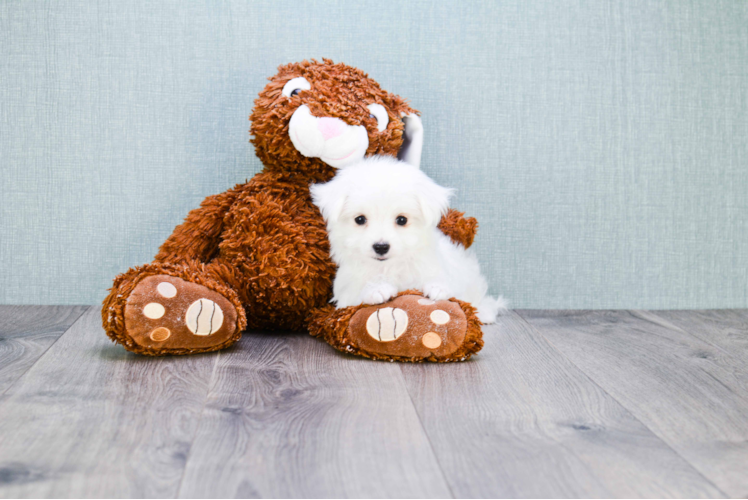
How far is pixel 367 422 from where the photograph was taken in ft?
2.69

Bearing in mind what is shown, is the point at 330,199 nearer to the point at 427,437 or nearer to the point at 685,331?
the point at 427,437

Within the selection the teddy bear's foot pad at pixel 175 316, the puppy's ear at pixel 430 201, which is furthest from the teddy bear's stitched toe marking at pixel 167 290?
the puppy's ear at pixel 430 201

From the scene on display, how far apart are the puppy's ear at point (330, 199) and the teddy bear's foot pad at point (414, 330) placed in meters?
0.19

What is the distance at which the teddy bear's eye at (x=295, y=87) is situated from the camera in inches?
49.5

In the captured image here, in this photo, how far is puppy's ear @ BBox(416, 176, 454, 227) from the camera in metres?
1.13

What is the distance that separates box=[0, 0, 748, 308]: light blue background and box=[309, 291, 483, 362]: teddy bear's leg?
1.72 ft

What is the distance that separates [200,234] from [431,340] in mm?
543

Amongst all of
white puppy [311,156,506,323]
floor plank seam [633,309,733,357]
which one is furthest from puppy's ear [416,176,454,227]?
floor plank seam [633,309,733,357]

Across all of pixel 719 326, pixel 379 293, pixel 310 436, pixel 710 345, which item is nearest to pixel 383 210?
pixel 379 293

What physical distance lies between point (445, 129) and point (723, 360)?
0.79 meters

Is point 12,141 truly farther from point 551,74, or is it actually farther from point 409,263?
point 551,74

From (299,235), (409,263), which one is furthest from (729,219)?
(299,235)

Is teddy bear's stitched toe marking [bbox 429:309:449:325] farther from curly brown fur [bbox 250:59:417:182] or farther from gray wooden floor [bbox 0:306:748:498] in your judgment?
curly brown fur [bbox 250:59:417:182]

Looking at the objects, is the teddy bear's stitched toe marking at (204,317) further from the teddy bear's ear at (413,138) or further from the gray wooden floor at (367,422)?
the teddy bear's ear at (413,138)
